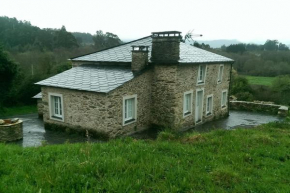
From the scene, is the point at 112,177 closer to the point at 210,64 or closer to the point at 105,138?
the point at 105,138

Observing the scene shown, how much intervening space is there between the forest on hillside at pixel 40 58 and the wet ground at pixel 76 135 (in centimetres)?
833

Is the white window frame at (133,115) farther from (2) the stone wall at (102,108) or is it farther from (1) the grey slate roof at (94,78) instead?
(1) the grey slate roof at (94,78)

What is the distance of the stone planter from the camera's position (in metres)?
11.1

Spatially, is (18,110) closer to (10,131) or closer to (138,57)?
(10,131)

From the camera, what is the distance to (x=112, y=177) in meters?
4.72

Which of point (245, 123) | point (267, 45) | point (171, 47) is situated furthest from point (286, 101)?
point (267, 45)

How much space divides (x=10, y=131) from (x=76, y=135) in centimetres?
292

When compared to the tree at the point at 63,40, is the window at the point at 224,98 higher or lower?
lower

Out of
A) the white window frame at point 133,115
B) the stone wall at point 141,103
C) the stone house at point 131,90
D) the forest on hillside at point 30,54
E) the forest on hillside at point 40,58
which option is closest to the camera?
the stone wall at point 141,103

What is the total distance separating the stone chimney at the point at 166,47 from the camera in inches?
516

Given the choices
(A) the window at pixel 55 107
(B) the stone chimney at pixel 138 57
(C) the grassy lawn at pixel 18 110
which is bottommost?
(C) the grassy lawn at pixel 18 110

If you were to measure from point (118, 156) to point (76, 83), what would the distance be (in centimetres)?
735

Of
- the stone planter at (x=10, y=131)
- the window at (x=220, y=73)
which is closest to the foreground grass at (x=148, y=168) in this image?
the stone planter at (x=10, y=131)

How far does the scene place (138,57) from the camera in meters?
13.1
